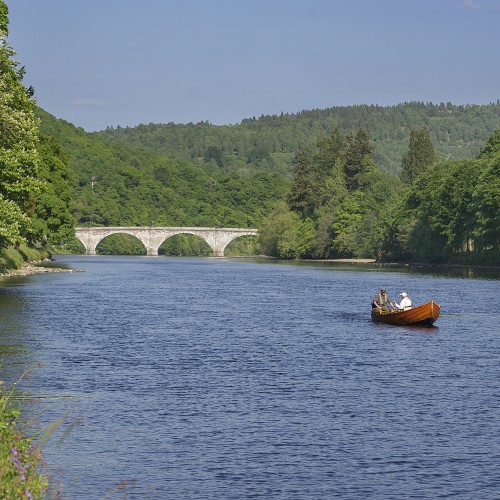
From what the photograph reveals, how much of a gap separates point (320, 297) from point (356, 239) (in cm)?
8990

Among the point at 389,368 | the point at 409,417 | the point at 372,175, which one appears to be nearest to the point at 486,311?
the point at 389,368

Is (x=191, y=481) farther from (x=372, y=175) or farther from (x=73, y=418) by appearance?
(x=372, y=175)

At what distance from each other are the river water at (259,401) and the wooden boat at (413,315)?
820 millimetres

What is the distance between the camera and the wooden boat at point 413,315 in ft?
157

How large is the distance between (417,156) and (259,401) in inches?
6127

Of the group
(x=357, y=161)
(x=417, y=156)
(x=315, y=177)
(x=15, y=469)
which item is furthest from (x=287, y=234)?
(x=15, y=469)

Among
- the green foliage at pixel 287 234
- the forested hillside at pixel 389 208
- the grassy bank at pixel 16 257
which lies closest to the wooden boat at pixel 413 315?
the grassy bank at pixel 16 257

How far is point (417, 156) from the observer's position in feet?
586

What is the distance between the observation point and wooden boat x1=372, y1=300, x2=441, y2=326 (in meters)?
48.0

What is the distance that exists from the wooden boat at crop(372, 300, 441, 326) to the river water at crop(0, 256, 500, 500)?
0.82 meters

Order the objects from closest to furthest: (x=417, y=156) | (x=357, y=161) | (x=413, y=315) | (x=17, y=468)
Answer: (x=17, y=468) → (x=413, y=315) → (x=417, y=156) → (x=357, y=161)

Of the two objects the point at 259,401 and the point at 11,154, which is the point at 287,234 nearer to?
the point at 11,154

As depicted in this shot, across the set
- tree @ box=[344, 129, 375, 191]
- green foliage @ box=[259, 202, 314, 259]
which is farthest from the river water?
tree @ box=[344, 129, 375, 191]

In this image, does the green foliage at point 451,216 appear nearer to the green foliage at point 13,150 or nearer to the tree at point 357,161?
the tree at point 357,161
